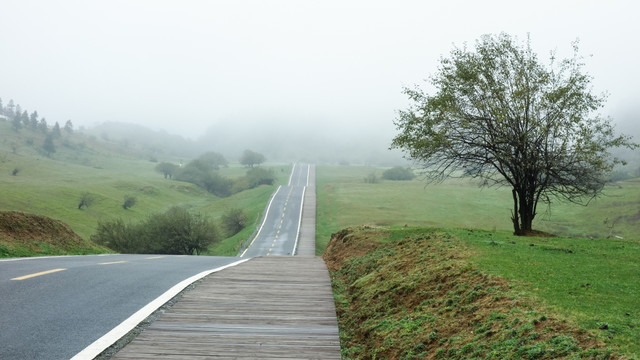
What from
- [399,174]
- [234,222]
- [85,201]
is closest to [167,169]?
[85,201]

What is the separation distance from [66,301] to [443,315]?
740 centimetres

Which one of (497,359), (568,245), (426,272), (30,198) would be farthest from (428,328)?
(30,198)

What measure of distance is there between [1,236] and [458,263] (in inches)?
747

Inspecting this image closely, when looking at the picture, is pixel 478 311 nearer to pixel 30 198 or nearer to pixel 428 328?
pixel 428 328

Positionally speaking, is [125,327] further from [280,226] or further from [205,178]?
[205,178]

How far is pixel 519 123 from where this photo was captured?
70.3 feet

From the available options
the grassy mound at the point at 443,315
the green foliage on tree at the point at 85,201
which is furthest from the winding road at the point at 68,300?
the green foliage on tree at the point at 85,201

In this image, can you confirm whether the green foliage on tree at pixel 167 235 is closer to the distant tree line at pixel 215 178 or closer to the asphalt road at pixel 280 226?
the asphalt road at pixel 280 226

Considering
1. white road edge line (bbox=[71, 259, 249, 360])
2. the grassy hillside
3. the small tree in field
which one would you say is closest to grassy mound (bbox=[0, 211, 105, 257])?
white road edge line (bbox=[71, 259, 249, 360])

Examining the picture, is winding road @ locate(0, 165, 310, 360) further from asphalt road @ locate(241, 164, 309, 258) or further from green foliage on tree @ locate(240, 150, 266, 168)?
green foliage on tree @ locate(240, 150, 266, 168)

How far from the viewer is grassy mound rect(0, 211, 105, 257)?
18.8 meters

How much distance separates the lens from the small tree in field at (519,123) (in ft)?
68.7

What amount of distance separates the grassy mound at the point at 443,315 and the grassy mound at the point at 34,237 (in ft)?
46.4

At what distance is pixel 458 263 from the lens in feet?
36.2
